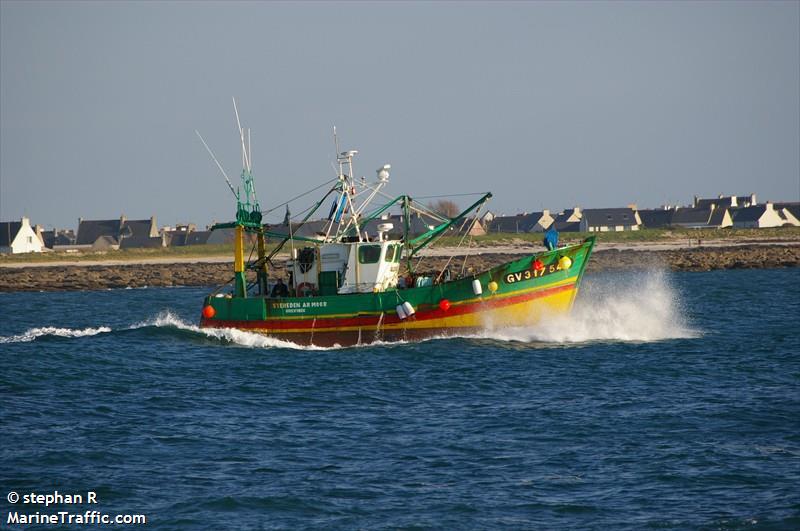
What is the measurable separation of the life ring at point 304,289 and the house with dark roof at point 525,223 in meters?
120

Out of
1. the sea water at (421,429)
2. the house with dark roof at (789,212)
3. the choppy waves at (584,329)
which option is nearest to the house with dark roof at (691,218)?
the house with dark roof at (789,212)

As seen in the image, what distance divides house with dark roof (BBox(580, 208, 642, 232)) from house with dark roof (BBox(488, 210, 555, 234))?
5733 millimetres

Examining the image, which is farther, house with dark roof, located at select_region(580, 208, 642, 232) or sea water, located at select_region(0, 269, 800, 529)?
house with dark roof, located at select_region(580, 208, 642, 232)

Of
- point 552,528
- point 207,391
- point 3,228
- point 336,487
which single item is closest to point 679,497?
point 552,528

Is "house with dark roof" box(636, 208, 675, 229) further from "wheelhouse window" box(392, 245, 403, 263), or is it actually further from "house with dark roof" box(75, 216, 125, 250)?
"wheelhouse window" box(392, 245, 403, 263)

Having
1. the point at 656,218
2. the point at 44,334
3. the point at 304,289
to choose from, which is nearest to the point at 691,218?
the point at 656,218

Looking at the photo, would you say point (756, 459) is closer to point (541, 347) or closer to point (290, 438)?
point (290, 438)

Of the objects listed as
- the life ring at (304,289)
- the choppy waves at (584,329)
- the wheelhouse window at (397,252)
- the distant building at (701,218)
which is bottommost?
the choppy waves at (584,329)

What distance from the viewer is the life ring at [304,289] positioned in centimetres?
3275

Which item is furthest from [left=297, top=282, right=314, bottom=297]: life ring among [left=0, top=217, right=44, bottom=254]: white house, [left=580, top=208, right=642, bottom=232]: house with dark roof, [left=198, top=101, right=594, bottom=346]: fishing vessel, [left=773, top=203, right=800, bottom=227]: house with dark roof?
[left=773, top=203, right=800, bottom=227]: house with dark roof

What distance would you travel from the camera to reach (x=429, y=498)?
615 inches

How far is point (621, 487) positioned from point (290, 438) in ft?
20.9

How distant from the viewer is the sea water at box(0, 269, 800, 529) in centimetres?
1532

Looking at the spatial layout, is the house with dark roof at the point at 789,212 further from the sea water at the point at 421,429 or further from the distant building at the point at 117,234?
the sea water at the point at 421,429
